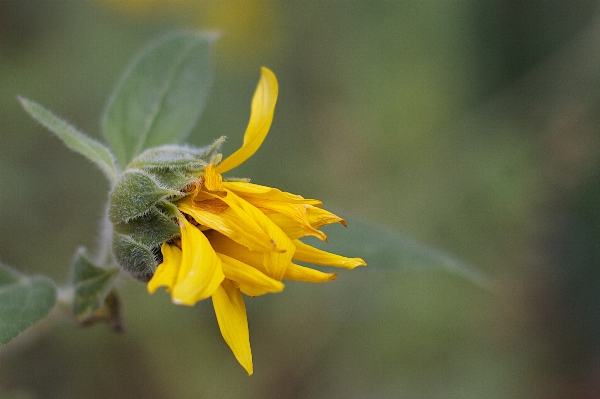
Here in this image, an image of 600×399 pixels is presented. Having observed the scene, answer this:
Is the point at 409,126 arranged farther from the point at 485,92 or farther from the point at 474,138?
the point at 485,92

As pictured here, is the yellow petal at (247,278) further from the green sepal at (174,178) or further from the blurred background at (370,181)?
the blurred background at (370,181)

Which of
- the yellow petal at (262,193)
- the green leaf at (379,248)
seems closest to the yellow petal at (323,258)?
the yellow petal at (262,193)

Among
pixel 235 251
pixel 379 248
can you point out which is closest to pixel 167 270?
pixel 235 251

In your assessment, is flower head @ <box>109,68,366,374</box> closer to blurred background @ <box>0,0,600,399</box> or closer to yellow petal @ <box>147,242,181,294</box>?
yellow petal @ <box>147,242,181,294</box>

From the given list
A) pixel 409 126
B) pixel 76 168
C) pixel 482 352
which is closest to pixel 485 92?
pixel 409 126

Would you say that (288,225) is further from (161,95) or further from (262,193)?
(161,95)

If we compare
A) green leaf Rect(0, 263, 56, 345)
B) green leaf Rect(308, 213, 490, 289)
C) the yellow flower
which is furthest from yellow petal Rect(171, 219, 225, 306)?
green leaf Rect(308, 213, 490, 289)
